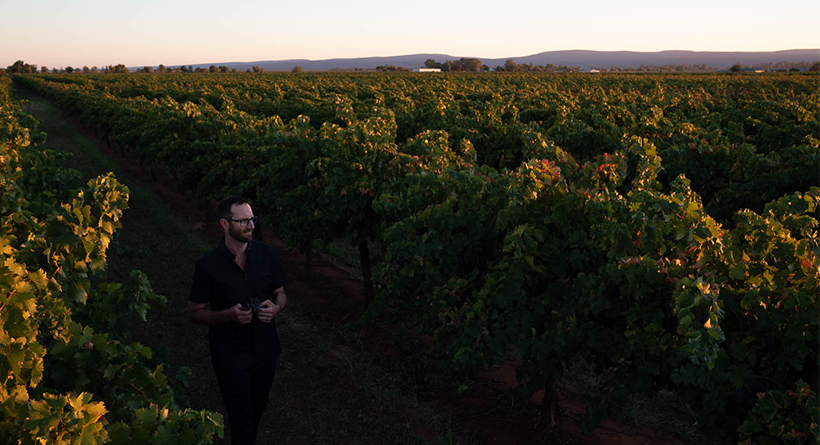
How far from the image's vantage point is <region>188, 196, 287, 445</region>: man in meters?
4.43

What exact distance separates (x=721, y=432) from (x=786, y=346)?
78 centimetres

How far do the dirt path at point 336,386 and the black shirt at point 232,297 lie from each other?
0.55 metres

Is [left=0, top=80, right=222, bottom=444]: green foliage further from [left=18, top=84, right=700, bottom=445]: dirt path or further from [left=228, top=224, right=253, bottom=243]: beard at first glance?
[left=228, top=224, right=253, bottom=243]: beard

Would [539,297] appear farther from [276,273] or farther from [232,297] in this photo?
[232,297]

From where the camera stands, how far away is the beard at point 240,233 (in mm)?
4426

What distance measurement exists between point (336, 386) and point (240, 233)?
3.43 m

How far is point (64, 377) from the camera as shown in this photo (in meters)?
3.73

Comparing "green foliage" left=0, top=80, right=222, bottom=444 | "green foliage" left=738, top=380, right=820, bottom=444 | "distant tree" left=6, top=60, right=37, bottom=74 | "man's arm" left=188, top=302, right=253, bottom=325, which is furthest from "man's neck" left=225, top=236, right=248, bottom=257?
"distant tree" left=6, top=60, right=37, bottom=74

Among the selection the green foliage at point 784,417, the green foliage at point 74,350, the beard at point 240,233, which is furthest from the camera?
the beard at point 240,233

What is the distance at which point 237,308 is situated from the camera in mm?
4336

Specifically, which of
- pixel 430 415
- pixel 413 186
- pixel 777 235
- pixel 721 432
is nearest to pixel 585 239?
pixel 777 235

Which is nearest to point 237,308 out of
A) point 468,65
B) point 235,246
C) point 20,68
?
point 235,246

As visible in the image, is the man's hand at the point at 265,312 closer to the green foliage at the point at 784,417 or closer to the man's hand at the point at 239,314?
the man's hand at the point at 239,314

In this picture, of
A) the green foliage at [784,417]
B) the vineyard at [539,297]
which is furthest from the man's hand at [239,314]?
the green foliage at [784,417]
